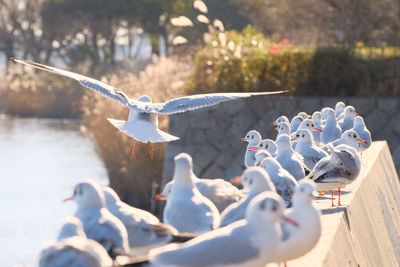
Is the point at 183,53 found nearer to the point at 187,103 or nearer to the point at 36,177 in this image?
the point at 36,177

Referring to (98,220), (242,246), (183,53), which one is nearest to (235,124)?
(183,53)

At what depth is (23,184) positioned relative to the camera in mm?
28609

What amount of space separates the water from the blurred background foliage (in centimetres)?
142

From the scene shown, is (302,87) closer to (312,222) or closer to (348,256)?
(348,256)

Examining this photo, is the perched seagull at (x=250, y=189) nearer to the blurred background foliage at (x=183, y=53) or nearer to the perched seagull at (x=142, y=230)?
the perched seagull at (x=142, y=230)

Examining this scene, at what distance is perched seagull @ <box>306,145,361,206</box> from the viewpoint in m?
10.8

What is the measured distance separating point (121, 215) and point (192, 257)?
4.50 ft

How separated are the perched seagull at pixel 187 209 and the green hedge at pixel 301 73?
15720mm

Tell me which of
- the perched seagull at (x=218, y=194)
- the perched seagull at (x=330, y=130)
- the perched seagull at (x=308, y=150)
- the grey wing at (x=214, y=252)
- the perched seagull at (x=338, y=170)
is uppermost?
the perched seagull at (x=330, y=130)

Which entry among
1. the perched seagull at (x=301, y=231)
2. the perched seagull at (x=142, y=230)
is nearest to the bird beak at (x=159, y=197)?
the perched seagull at (x=142, y=230)

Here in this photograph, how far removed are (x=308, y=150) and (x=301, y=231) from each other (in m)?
5.47

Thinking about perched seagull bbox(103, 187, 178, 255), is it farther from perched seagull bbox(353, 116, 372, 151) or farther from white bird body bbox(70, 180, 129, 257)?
perched seagull bbox(353, 116, 372, 151)

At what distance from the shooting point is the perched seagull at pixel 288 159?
10.3 m

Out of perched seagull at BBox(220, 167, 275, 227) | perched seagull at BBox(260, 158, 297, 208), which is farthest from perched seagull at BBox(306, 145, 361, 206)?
perched seagull at BBox(220, 167, 275, 227)
